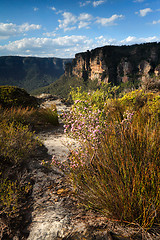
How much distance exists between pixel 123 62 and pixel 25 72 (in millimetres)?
122967

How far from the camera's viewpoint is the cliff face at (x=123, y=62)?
89512 mm

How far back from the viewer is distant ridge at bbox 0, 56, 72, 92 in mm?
150250

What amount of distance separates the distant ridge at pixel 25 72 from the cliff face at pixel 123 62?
227 feet

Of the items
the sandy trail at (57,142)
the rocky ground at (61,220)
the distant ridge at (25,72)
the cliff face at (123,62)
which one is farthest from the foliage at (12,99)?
the distant ridge at (25,72)

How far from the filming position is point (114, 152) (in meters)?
1.93

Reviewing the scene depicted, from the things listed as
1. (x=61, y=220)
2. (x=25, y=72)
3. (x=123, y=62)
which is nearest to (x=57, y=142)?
(x=61, y=220)

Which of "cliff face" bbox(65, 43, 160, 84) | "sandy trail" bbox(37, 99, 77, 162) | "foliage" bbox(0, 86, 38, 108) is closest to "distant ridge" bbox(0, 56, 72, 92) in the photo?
"cliff face" bbox(65, 43, 160, 84)

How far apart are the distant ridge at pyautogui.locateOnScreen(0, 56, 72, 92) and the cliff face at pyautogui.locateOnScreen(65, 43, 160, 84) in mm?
69102

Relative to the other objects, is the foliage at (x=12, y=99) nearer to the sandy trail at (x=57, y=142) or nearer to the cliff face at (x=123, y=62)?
the sandy trail at (x=57, y=142)

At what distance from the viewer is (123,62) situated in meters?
96.1

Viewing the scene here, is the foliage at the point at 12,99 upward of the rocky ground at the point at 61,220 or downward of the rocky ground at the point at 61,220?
upward

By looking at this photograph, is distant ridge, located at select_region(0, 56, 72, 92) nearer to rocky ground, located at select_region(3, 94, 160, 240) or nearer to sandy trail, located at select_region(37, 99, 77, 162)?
sandy trail, located at select_region(37, 99, 77, 162)

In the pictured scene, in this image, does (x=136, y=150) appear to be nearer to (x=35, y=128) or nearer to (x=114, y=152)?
(x=114, y=152)

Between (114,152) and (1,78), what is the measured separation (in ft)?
556
